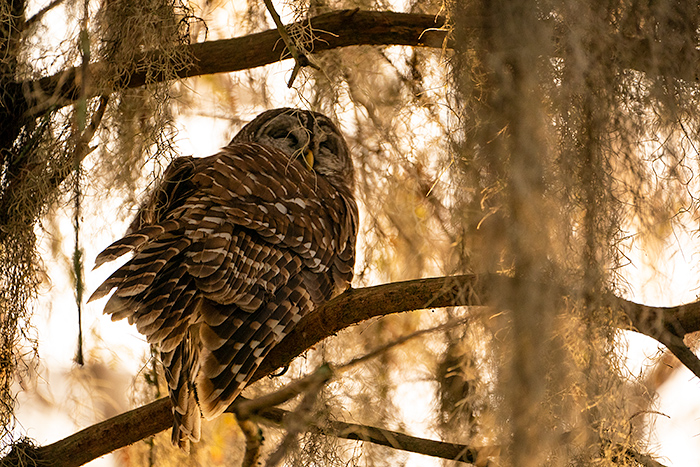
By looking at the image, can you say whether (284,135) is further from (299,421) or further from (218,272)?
(299,421)

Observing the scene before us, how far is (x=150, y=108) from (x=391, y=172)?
769 mm

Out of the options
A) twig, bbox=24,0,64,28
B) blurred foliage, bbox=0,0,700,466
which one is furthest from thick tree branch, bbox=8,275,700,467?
twig, bbox=24,0,64,28

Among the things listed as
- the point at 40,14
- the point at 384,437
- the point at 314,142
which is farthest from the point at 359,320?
the point at 40,14

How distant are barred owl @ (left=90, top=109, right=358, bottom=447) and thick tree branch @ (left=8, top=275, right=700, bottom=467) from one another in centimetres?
11

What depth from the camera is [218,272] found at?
1597mm

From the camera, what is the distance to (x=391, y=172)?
2229 millimetres

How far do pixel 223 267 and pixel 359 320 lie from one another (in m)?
0.32

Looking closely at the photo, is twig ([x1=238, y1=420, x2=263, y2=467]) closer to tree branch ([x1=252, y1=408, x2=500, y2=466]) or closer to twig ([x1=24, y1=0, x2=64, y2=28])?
tree branch ([x1=252, y1=408, x2=500, y2=466])

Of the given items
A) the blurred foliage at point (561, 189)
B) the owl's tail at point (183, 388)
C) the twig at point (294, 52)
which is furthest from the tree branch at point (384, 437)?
the twig at point (294, 52)

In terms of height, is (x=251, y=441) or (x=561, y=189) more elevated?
(x=561, y=189)

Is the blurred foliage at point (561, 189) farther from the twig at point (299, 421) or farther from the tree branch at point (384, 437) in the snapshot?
the twig at point (299, 421)

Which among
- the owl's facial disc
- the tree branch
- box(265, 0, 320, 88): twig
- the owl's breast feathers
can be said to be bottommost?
the tree branch

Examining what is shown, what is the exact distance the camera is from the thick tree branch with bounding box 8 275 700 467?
3.66 ft

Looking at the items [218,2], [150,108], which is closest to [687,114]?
[150,108]
